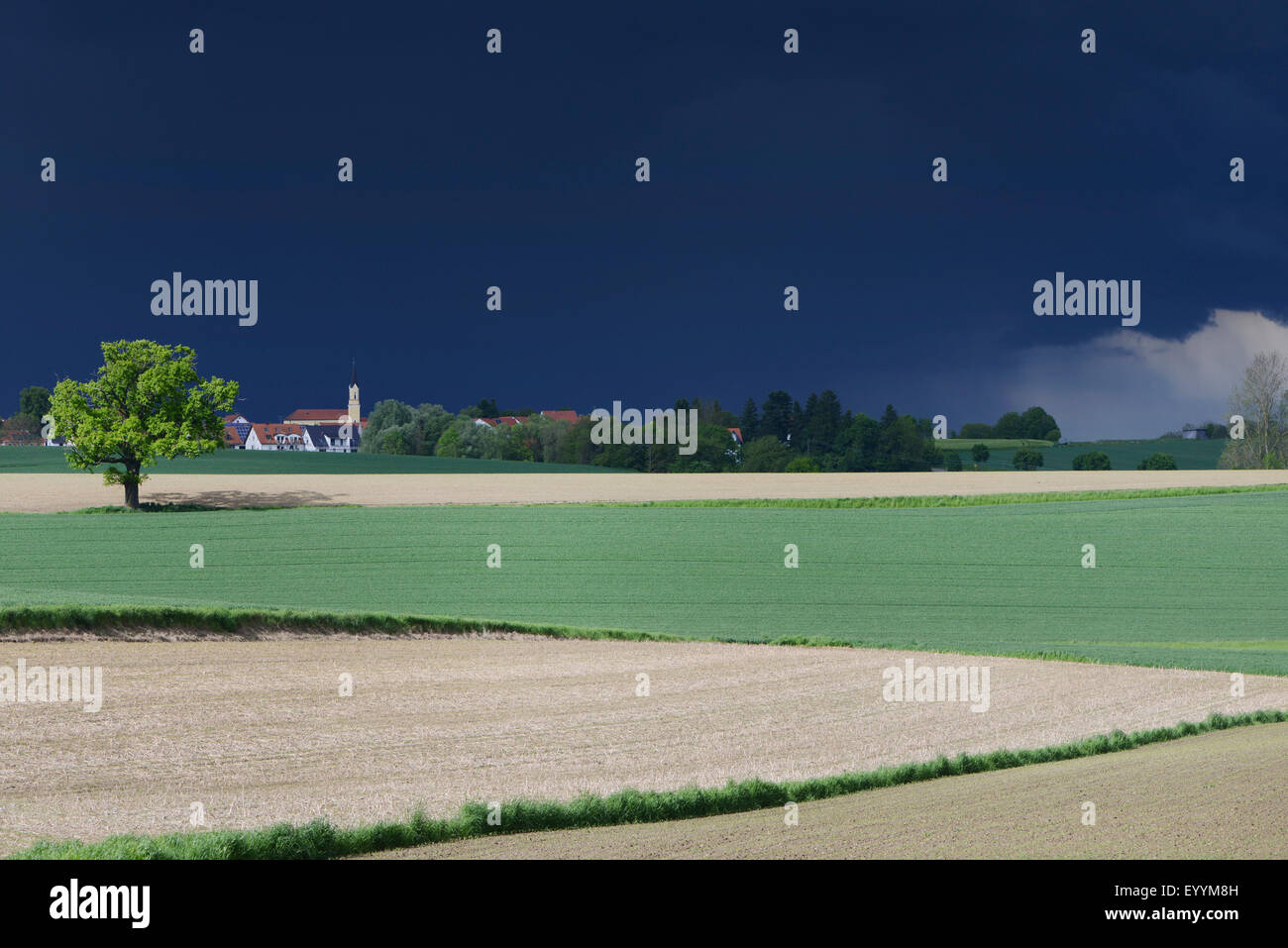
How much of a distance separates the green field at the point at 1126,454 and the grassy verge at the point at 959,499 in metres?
23.0

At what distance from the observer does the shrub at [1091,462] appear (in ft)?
261

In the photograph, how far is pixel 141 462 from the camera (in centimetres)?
5303

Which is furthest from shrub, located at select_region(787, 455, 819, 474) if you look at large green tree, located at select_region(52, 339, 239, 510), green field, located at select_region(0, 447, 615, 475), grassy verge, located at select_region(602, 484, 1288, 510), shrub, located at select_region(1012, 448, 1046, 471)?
large green tree, located at select_region(52, 339, 239, 510)

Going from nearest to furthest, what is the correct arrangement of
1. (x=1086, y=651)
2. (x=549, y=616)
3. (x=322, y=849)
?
1. (x=322, y=849)
2. (x=1086, y=651)
3. (x=549, y=616)

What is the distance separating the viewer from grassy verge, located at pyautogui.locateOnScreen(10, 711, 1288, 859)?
29.9ft

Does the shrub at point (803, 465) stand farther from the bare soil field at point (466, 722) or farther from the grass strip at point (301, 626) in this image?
the bare soil field at point (466, 722)

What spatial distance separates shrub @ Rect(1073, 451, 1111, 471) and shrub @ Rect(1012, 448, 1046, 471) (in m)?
2.71

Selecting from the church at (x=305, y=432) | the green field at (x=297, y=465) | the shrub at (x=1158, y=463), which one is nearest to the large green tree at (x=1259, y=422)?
the shrub at (x=1158, y=463)

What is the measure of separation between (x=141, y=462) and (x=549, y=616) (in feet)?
107

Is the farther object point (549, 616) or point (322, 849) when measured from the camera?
point (549, 616)

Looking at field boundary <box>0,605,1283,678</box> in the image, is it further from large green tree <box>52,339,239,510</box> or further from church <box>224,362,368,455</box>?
church <box>224,362,368,455</box>
